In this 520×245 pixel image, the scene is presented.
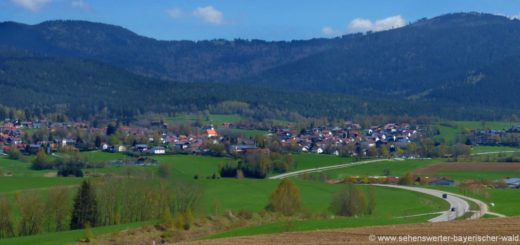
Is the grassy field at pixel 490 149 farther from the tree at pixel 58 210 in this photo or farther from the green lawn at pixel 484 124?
the tree at pixel 58 210

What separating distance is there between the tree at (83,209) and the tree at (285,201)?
811 centimetres

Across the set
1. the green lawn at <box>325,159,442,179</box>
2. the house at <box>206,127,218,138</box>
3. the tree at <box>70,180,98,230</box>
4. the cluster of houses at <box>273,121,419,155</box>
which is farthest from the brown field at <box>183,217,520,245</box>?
the house at <box>206,127,218,138</box>

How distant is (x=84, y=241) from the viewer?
1439 inches

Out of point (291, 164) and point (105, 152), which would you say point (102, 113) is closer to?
point (105, 152)

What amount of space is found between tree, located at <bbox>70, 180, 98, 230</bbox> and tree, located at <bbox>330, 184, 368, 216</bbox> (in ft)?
36.8

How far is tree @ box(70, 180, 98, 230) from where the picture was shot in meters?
45.0

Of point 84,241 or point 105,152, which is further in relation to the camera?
point 105,152

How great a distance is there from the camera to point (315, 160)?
280 feet

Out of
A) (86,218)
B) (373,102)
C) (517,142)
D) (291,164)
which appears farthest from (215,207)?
(373,102)

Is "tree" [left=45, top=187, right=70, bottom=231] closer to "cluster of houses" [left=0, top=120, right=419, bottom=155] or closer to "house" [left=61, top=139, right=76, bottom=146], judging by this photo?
"cluster of houses" [left=0, top=120, right=419, bottom=155]

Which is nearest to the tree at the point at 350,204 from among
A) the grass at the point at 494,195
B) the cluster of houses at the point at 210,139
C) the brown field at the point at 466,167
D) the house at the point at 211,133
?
the grass at the point at 494,195

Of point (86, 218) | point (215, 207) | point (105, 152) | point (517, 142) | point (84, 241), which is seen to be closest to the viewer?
point (84, 241)

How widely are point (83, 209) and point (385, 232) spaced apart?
63.3ft

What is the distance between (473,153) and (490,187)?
28747 mm
